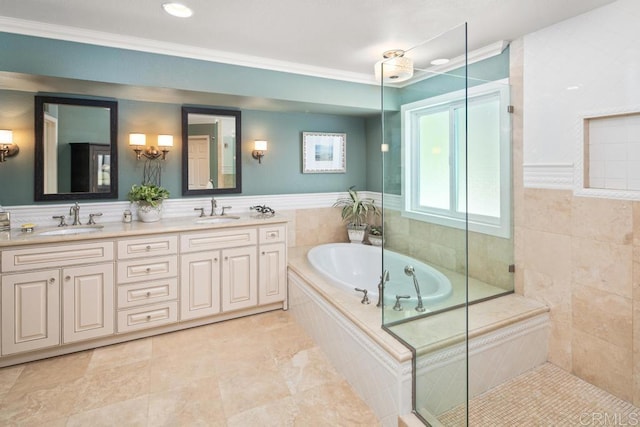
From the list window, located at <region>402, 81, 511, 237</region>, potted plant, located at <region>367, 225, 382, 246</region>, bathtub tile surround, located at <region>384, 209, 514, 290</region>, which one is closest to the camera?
bathtub tile surround, located at <region>384, 209, 514, 290</region>

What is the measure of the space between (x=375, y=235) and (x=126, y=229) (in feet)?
8.37

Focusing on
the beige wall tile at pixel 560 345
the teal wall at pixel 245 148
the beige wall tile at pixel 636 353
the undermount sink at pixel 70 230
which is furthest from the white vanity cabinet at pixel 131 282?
the beige wall tile at pixel 636 353

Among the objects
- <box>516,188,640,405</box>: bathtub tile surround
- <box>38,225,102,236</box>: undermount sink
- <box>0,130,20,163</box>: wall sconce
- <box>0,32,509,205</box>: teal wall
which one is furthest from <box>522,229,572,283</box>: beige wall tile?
<box>0,130,20,163</box>: wall sconce

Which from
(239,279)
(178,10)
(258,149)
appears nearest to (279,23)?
(178,10)

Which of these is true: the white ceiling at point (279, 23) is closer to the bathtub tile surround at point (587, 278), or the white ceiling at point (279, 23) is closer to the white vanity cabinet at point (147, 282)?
the bathtub tile surround at point (587, 278)

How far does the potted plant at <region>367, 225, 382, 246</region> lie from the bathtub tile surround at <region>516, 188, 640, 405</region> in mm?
1568

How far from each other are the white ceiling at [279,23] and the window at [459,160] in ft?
1.83

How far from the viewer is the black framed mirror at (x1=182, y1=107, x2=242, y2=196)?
11.3 ft

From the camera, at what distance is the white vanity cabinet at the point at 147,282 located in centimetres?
274

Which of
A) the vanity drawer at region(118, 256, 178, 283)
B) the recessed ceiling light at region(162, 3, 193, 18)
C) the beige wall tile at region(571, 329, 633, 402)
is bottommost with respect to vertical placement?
the beige wall tile at region(571, 329, 633, 402)

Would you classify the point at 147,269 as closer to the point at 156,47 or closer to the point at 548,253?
the point at 156,47

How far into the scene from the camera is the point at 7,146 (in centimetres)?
276

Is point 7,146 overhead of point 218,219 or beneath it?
overhead

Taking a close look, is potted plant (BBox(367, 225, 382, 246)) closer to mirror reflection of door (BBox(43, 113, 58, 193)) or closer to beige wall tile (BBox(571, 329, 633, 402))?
beige wall tile (BBox(571, 329, 633, 402))
